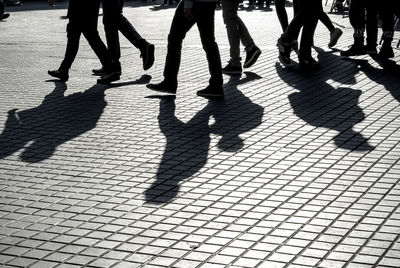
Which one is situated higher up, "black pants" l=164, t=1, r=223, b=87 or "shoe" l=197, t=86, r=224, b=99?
"black pants" l=164, t=1, r=223, b=87

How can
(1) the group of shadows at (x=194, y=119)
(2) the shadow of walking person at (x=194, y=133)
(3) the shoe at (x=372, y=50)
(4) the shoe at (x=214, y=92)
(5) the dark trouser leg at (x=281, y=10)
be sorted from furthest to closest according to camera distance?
(5) the dark trouser leg at (x=281, y=10), (3) the shoe at (x=372, y=50), (4) the shoe at (x=214, y=92), (1) the group of shadows at (x=194, y=119), (2) the shadow of walking person at (x=194, y=133)

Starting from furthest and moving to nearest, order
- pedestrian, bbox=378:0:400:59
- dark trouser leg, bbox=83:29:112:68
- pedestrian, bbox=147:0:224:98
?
pedestrian, bbox=378:0:400:59 → dark trouser leg, bbox=83:29:112:68 → pedestrian, bbox=147:0:224:98

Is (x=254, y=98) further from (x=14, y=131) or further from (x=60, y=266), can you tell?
(x=60, y=266)

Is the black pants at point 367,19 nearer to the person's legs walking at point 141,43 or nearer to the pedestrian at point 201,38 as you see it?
the person's legs walking at point 141,43

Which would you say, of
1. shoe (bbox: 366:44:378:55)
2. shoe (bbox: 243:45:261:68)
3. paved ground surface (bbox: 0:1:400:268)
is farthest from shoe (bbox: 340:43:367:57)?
shoe (bbox: 243:45:261:68)

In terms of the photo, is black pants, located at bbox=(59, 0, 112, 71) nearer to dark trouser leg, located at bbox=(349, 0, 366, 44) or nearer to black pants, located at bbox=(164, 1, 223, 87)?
black pants, located at bbox=(164, 1, 223, 87)

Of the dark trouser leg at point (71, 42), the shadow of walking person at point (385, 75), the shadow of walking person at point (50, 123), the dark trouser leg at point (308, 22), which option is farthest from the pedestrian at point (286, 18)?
the shadow of walking person at point (50, 123)

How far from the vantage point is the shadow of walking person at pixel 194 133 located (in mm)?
5891

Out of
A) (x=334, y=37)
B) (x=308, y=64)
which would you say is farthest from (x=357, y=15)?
(x=308, y=64)

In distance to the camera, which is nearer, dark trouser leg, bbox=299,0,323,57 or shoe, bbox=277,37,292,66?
dark trouser leg, bbox=299,0,323,57

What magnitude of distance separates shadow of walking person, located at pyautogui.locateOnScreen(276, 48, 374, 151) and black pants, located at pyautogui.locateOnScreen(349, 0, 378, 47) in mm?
909

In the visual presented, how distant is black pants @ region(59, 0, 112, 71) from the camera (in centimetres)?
1011

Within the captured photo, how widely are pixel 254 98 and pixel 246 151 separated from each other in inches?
86.6

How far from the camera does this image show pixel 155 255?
4.51m
